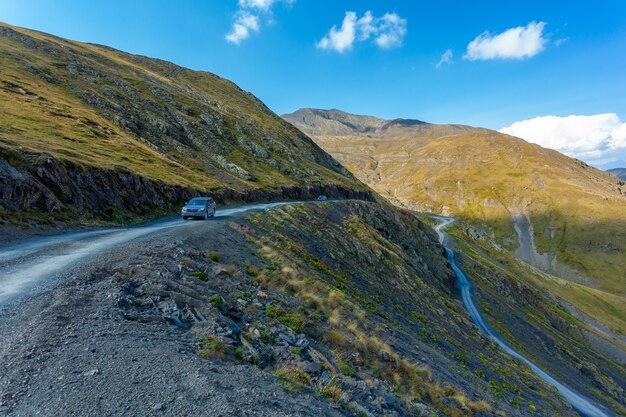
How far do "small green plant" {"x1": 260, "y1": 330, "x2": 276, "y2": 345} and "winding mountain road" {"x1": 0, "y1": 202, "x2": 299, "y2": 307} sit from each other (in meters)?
7.02

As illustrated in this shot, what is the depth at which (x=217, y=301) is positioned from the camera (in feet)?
37.5

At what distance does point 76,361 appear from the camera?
277 inches

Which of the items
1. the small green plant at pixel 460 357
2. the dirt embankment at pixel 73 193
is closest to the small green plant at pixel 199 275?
the dirt embankment at pixel 73 193

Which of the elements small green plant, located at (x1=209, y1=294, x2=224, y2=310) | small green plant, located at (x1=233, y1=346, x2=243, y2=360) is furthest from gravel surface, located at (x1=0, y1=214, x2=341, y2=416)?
small green plant, located at (x1=209, y1=294, x2=224, y2=310)

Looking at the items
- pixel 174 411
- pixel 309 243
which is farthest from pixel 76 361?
pixel 309 243

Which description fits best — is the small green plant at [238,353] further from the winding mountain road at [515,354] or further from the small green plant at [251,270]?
the winding mountain road at [515,354]

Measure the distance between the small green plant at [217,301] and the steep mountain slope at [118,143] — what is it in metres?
16.1

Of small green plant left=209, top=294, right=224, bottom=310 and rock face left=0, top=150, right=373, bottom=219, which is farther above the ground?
rock face left=0, top=150, right=373, bottom=219

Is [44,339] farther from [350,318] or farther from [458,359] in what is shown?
[458,359]

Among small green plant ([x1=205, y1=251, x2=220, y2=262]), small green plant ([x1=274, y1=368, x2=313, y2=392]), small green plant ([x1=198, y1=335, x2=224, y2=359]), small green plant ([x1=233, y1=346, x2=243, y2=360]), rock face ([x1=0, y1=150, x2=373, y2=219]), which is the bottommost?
small green plant ([x1=274, y1=368, x2=313, y2=392])

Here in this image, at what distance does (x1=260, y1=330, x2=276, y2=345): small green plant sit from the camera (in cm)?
1074

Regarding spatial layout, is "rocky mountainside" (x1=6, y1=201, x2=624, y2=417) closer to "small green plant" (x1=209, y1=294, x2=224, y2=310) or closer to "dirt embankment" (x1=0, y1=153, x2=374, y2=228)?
"small green plant" (x1=209, y1=294, x2=224, y2=310)

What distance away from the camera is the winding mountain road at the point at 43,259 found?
10422 millimetres

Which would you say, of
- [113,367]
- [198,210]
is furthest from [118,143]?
[113,367]
